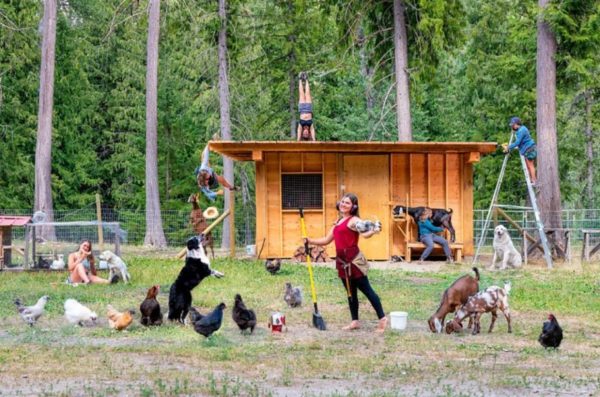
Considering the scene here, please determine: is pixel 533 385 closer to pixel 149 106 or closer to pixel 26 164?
pixel 149 106

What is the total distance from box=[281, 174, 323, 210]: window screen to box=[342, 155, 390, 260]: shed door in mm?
629

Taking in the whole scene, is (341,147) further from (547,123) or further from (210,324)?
(210,324)

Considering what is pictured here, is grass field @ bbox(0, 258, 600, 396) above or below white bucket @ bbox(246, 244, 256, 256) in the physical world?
below

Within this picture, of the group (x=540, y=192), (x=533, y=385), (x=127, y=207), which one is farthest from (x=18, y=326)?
(x=127, y=207)

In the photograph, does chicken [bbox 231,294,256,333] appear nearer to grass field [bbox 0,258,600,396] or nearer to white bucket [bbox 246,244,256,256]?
grass field [bbox 0,258,600,396]

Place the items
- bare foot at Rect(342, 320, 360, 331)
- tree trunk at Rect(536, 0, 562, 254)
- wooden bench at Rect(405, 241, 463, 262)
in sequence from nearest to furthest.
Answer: bare foot at Rect(342, 320, 360, 331) → wooden bench at Rect(405, 241, 463, 262) → tree trunk at Rect(536, 0, 562, 254)

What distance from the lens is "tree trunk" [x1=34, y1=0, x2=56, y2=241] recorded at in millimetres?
30656

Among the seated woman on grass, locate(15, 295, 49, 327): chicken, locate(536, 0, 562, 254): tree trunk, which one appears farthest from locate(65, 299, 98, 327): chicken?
locate(536, 0, 562, 254): tree trunk

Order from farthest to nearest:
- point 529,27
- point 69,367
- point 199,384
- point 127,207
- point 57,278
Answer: point 127,207
point 529,27
point 57,278
point 69,367
point 199,384

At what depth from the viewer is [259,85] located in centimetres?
3656

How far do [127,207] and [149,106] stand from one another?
14.5 m

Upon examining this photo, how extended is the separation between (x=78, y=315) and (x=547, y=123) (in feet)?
46.4

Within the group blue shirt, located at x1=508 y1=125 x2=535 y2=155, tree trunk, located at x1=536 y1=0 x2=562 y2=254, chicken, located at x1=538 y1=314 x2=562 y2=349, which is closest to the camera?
chicken, located at x1=538 y1=314 x2=562 y2=349

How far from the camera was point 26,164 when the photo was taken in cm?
4016
